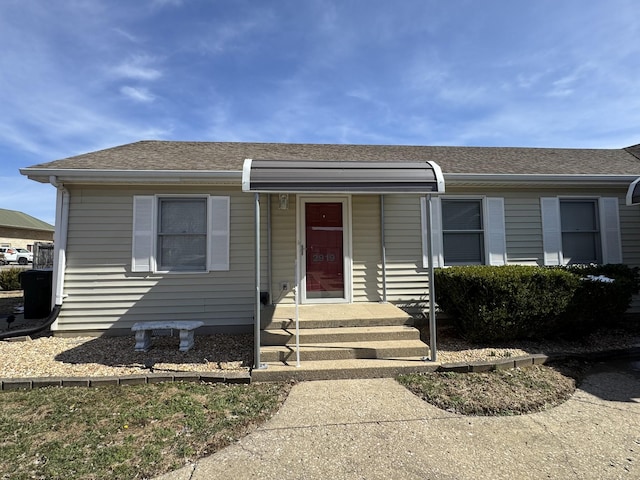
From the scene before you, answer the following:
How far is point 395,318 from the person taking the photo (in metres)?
5.14

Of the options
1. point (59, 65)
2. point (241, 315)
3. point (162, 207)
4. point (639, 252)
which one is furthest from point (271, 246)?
point (639, 252)

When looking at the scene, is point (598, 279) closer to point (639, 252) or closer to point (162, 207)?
point (639, 252)

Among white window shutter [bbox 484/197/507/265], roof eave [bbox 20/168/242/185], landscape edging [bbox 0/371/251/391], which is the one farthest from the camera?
white window shutter [bbox 484/197/507/265]

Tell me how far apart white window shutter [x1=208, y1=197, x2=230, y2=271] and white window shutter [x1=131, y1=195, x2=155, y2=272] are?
3.33ft

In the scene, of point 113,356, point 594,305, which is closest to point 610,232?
point 594,305

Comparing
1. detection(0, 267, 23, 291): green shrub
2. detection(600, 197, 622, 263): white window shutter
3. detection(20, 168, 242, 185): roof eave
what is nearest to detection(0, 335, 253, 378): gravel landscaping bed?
detection(20, 168, 242, 185): roof eave

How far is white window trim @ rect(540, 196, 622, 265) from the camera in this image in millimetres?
6648

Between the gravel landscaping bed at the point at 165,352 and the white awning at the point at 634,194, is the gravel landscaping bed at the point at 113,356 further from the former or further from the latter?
the white awning at the point at 634,194

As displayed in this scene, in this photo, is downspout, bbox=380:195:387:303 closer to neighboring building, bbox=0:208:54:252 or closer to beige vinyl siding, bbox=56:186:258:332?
beige vinyl siding, bbox=56:186:258:332

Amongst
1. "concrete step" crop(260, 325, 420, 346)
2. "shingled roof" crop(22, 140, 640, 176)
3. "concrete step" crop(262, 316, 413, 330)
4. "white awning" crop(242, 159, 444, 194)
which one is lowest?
"concrete step" crop(260, 325, 420, 346)

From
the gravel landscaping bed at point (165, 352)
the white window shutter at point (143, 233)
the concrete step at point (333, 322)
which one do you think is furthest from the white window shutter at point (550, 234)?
the white window shutter at point (143, 233)

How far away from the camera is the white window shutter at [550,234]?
6637 mm

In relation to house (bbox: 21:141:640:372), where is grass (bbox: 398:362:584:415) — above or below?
below

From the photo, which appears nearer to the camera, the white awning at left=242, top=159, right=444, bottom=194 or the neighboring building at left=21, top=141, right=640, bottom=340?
the white awning at left=242, top=159, right=444, bottom=194
